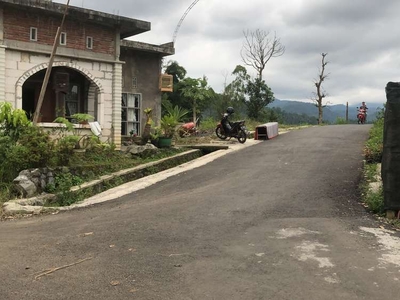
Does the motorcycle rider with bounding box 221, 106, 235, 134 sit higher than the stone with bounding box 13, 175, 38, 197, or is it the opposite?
the motorcycle rider with bounding box 221, 106, 235, 134

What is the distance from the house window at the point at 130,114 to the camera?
53.7 ft

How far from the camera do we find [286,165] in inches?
444

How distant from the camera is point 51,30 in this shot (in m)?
12.4

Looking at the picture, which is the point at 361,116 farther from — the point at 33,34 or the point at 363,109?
the point at 33,34

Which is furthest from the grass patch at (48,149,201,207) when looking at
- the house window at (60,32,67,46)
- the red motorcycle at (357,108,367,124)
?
the red motorcycle at (357,108,367,124)

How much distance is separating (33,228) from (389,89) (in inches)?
235

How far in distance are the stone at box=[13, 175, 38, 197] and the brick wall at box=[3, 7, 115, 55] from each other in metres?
4.66

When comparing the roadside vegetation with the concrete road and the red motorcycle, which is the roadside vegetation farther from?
the red motorcycle

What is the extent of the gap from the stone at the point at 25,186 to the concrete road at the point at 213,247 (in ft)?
4.89

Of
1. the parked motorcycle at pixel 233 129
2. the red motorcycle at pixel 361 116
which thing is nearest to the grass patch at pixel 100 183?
the parked motorcycle at pixel 233 129

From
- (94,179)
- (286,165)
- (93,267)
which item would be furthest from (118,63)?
(93,267)

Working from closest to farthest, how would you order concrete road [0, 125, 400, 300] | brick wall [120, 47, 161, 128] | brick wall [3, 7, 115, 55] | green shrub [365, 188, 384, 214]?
concrete road [0, 125, 400, 300]
green shrub [365, 188, 384, 214]
brick wall [3, 7, 115, 55]
brick wall [120, 47, 161, 128]

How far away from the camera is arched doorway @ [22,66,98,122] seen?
13875 mm

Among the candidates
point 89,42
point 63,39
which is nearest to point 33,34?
point 63,39
